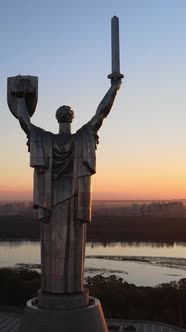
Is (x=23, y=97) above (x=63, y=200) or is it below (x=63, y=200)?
above

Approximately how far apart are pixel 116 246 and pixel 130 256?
1287cm

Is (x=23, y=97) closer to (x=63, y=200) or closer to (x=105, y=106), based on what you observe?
(x=105, y=106)

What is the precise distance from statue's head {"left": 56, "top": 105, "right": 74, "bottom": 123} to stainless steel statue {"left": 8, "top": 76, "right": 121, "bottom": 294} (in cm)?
32

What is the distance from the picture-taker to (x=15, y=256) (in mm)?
60125

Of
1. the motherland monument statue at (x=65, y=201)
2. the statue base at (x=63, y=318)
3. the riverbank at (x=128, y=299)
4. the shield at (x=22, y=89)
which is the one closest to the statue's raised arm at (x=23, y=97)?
the shield at (x=22, y=89)

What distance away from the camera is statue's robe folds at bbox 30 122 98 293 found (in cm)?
880

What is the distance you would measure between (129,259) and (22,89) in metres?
52.3

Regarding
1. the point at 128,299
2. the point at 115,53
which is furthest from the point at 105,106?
the point at 128,299

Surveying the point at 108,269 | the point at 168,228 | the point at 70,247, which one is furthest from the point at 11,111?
the point at 168,228

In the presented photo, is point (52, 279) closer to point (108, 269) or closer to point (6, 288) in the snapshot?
point (6, 288)

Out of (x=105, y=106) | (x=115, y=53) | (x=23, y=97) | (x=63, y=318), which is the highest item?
(x=115, y=53)

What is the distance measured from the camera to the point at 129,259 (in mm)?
59531

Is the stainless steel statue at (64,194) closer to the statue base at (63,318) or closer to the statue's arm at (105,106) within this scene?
the statue's arm at (105,106)

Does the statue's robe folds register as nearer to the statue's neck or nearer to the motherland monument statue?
the motherland monument statue
